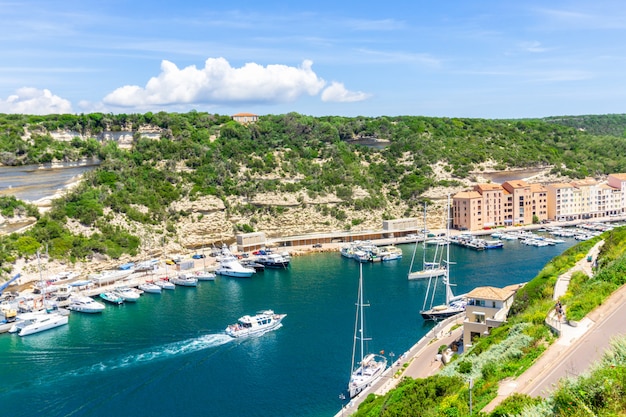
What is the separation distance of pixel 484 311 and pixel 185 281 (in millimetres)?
26711

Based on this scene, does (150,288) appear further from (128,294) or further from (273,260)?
(273,260)

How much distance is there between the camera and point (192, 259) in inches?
2067

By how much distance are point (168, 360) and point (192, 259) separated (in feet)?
83.0

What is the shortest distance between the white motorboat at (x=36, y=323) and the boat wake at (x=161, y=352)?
8.60m

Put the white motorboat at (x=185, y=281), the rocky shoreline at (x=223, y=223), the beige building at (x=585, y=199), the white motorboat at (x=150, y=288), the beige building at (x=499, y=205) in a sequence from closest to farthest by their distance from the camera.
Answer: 1. the white motorboat at (x=150, y=288)
2. the white motorboat at (x=185, y=281)
3. the rocky shoreline at (x=223, y=223)
4. the beige building at (x=499, y=205)
5. the beige building at (x=585, y=199)

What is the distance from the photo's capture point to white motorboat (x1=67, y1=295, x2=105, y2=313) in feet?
124

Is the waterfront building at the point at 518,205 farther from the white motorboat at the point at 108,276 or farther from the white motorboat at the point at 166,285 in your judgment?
the white motorboat at the point at 108,276

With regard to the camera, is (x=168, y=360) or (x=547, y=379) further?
(x=168, y=360)

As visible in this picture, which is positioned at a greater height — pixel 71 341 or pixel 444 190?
pixel 444 190

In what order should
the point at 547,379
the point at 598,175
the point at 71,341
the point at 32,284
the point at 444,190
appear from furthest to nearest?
the point at 598,175, the point at 444,190, the point at 32,284, the point at 71,341, the point at 547,379

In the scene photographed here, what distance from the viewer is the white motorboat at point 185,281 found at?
44.3 m

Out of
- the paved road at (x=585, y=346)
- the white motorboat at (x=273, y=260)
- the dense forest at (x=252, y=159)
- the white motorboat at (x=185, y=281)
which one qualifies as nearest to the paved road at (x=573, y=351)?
the paved road at (x=585, y=346)

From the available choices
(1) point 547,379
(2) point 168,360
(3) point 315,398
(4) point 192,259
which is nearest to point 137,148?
(4) point 192,259

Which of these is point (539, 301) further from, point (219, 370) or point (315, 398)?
point (219, 370)
